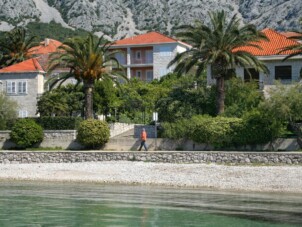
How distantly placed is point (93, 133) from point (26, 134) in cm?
636

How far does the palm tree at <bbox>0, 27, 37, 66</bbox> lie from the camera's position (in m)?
82.5

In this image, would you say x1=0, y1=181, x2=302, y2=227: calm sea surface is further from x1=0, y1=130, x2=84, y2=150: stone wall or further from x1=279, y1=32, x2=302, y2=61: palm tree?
x1=279, y1=32, x2=302, y2=61: palm tree

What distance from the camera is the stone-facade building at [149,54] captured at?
9675 cm

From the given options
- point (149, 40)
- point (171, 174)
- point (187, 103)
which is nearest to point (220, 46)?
point (187, 103)

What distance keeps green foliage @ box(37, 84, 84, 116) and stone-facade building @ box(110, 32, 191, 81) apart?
3164 cm

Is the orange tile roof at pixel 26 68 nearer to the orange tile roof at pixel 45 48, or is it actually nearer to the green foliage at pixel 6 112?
the orange tile roof at pixel 45 48

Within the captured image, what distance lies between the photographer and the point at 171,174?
3922 cm

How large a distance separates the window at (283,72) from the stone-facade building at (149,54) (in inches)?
1568

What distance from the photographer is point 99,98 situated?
215ft

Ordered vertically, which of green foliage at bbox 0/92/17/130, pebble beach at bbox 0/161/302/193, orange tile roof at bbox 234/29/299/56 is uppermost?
orange tile roof at bbox 234/29/299/56

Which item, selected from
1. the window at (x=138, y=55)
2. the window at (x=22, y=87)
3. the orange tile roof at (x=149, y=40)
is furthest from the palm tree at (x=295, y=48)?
the window at (x=138, y=55)

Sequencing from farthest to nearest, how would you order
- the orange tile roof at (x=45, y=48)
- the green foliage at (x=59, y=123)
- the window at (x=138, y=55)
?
the window at (x=138, y=55), the orange tile roof at (x=45, y=48), the green foliage at (x=59, y=123)

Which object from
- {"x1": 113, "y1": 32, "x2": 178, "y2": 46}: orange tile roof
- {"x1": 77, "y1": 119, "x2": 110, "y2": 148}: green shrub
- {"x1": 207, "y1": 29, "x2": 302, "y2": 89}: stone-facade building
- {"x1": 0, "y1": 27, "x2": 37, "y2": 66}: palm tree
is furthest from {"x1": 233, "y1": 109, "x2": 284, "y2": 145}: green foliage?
{"x1": 113, "y1": 32, "x2": 178, "y2": 46}: orange tile roof

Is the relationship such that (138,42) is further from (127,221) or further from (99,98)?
(127,221)
